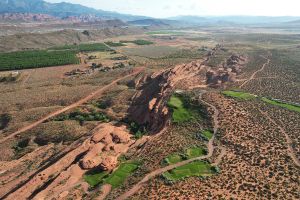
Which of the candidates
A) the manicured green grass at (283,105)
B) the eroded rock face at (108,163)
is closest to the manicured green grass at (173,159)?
the eroded rock face at (108,163)

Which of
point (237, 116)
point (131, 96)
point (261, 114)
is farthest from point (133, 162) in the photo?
point (131, 96)

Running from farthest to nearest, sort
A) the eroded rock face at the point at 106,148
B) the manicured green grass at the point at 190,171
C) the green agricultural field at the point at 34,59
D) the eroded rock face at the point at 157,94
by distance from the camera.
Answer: the green agricultural field at the point at 34,59
the eroded rock face at the point at 157,94
the eroded rock face at the point at 106,148
the manicured green grass at the point at 190,171

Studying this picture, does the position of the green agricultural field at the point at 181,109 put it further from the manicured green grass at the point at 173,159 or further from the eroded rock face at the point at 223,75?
the eroded rock face at the point at 223,75

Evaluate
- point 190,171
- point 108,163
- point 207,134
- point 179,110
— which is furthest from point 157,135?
point 190,171

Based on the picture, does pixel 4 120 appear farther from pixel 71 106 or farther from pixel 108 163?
pixel 108 163

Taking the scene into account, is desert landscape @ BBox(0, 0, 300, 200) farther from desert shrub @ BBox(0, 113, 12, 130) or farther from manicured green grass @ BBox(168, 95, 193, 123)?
desert shrub @ BBox(0, 113, 12, 130)

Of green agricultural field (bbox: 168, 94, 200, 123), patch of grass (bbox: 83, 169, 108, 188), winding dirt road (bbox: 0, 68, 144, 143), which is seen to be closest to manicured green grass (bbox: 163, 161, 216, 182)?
patch of grass (bbox: 83, 169, 108, 188)
